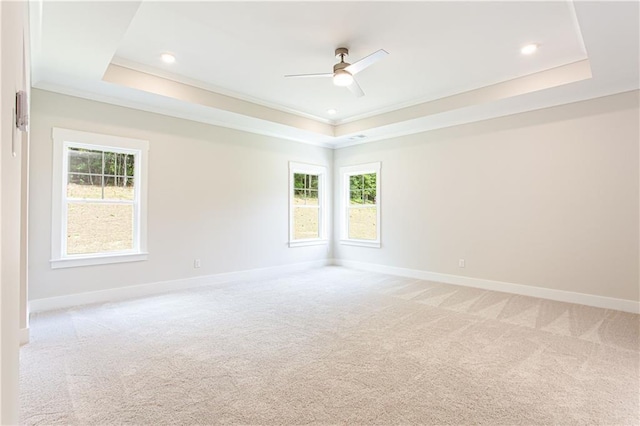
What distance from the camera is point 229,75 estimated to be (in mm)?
4324

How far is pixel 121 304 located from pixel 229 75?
10.3 feet

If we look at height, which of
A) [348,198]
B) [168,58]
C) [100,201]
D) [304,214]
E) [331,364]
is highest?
[168,58]

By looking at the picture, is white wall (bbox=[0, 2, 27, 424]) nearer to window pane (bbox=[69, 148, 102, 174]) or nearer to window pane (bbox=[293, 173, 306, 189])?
window pane (bbox=[69, 148, 102, 174])

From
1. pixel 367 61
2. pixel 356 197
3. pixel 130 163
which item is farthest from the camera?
pixel 356 197

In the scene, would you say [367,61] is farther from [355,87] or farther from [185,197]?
[185,197]

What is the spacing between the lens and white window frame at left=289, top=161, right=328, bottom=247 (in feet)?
21.7

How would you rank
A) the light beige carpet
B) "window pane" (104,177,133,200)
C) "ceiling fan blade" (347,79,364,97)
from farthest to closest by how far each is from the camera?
"window pane" (104,177,133,200)
"ceiling fan blade" (347,79,364,97)
the light beige carpet

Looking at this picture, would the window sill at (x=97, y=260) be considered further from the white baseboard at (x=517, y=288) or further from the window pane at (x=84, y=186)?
the white baseboard at (x=517, y=288)

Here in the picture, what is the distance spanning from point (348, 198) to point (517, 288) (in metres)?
3.54

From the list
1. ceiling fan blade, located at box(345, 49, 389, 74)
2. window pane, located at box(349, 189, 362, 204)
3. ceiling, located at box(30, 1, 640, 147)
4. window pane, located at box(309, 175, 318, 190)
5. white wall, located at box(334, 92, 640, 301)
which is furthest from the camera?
window pane, located at box(309, 175, 318, 190)

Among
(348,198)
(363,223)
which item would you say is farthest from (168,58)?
(363,223)

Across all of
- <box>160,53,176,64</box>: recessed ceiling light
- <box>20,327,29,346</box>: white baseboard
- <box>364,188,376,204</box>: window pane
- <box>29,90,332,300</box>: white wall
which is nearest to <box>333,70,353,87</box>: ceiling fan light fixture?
<box>160,53,176,64</box>: recessed ceiling light

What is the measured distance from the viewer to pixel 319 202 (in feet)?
23.9

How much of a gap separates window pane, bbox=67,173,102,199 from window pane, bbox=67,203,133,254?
0.41 ft
